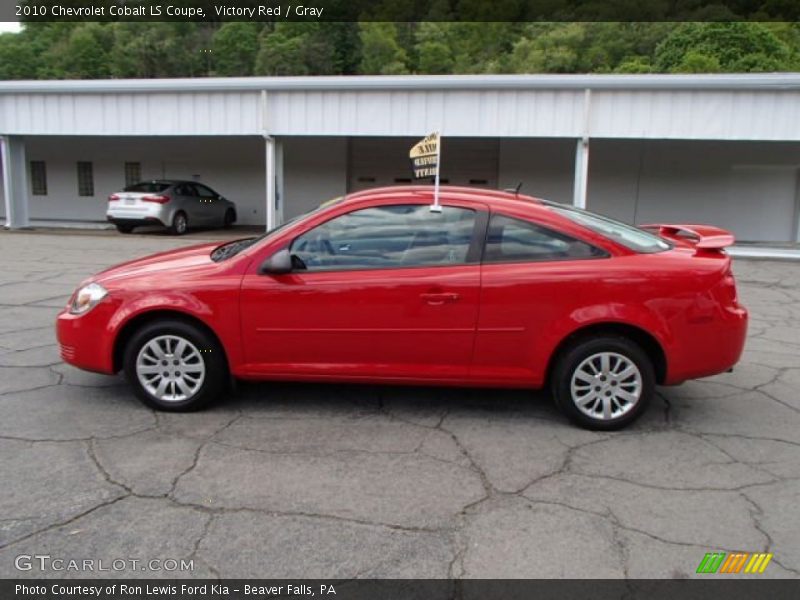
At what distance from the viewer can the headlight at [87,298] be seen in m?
4.34

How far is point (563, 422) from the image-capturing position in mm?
4324

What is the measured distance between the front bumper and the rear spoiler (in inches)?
168

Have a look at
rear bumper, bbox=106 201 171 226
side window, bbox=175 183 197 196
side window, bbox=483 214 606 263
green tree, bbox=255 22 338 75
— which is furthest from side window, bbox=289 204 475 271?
green tree, bbox=255 22 338 75

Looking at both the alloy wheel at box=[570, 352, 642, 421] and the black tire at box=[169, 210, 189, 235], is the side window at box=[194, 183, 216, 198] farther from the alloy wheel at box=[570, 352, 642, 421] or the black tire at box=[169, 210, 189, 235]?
the alloy wheel at box=[570, 352, 642, 421]

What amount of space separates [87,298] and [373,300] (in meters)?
2.10

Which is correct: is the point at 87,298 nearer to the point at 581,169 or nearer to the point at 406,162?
the point at 581,169

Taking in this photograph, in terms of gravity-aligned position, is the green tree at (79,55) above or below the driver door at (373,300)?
above

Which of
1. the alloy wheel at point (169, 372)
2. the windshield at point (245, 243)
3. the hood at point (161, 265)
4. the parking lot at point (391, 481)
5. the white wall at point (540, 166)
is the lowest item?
the parking lot at point (391, 481)

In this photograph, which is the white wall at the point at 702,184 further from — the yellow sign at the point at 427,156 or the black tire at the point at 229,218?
the yellow sign at the point at 427,156

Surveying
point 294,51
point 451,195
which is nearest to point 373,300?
point 451,195

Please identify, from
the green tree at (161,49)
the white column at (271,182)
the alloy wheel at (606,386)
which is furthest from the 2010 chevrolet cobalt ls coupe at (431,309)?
the green tree at (161,49)

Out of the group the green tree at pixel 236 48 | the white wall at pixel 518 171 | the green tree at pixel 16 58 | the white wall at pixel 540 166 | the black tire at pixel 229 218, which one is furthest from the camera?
the green tree at pixel 236 48

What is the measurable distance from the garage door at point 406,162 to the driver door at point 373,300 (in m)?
15.3

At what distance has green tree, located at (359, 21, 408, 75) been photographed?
6462cm
